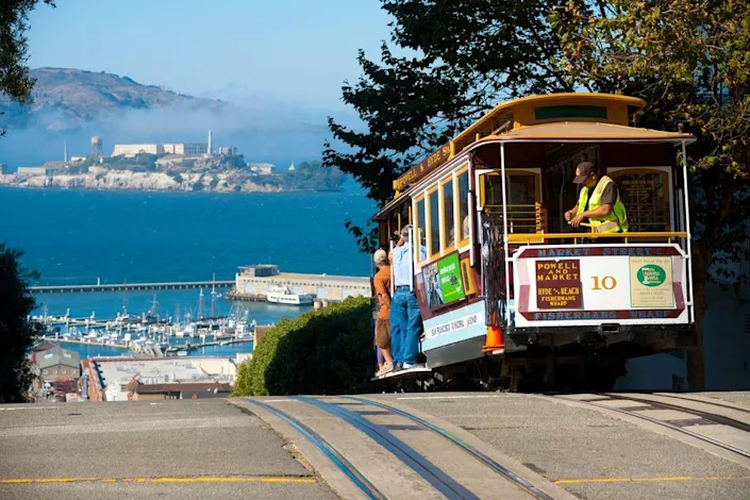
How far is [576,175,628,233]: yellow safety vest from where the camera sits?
1564 centimetres

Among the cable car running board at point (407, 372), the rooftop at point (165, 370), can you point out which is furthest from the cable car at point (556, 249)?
the rooftop at point (165, 370)

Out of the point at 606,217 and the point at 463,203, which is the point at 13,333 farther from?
the point at 606,217

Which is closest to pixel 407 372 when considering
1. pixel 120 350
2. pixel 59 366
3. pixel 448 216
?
pixel 448 216

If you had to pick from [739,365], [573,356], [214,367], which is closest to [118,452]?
[573,356]

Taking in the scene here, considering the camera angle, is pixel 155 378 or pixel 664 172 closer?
pixel 664 172

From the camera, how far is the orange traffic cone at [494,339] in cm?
1595

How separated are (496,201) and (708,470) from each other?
252 inches

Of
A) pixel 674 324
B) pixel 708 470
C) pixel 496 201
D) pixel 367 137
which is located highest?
pixel 367 137

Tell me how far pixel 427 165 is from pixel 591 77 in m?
2.80

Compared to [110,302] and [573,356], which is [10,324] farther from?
[110,302]

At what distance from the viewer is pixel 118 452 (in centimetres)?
1116

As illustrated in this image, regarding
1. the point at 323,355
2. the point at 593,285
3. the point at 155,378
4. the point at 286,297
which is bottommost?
the point at 155,378

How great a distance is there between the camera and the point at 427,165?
62.4ft

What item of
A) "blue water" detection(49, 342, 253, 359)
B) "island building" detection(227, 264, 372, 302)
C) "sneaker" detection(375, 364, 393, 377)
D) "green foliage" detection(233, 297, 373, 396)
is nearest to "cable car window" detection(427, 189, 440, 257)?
"sneaker" detection(375, 364, 393, 377)
